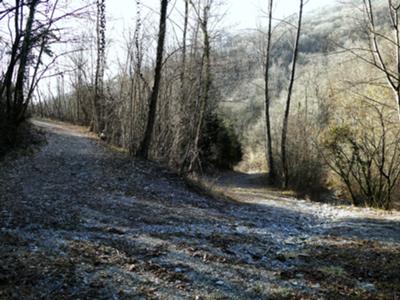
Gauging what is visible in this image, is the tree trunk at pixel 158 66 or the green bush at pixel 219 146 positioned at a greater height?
the tree trunk at pixel 158 66

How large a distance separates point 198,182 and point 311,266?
567cm

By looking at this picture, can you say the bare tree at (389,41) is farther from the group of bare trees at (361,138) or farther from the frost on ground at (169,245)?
the frost on ground at (169,245)

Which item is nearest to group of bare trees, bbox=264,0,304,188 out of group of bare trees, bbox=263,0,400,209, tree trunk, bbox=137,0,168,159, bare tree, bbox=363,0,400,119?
group of bare trees, bbox=263,0,400,209

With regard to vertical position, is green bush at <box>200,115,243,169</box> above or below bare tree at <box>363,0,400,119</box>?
below

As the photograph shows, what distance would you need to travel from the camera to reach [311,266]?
4.81 meters

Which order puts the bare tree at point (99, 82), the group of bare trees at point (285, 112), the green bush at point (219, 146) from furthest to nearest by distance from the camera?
the green bush at point (219, 146) < the bare tree at point (99, 82) < the group of bare trees at point (285, 112)

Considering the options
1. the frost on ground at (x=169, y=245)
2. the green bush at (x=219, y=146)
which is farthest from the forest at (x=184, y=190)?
the green bush at (x=219, y=146)

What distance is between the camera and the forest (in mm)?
4129

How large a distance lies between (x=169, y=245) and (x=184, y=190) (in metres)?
4.31

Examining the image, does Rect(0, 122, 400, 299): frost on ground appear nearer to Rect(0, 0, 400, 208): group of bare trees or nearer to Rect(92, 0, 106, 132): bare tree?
Rect(0, 0, 400, 208): group of bare trees

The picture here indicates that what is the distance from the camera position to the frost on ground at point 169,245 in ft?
12.7

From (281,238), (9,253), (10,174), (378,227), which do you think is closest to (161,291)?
(9,253)

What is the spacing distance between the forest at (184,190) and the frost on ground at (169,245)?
23mm

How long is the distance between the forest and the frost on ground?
0.08 feet
